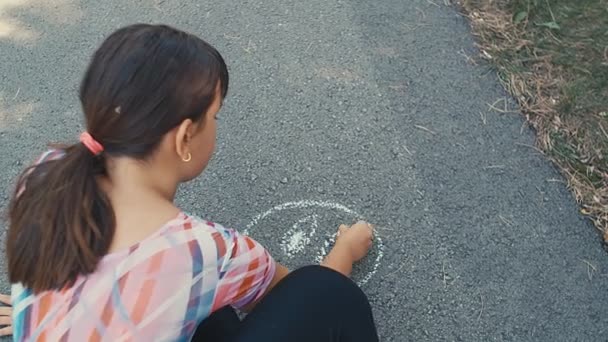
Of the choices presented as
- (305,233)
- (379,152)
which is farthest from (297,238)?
(379,152)

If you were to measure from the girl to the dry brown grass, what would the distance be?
130 cm

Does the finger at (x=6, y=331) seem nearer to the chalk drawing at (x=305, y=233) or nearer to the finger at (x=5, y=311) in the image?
the finger at (x=5, y=311)

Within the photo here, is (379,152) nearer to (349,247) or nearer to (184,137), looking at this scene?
(349,247)

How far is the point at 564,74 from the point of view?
2.31m

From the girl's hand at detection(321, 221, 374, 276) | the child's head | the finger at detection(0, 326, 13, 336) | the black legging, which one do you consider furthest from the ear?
the finger at detection(0, 326, 13, 336)

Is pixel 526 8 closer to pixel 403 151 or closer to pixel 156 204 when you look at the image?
pixel 403 151

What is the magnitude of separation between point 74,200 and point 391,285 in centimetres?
107

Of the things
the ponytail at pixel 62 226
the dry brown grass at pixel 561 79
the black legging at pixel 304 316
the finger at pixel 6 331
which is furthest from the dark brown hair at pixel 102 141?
the dry brown grass at pixel 561 79

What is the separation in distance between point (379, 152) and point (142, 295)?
4.11 ft

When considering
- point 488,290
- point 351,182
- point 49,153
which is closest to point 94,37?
point 351,182

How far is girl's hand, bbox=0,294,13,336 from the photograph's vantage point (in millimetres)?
1828

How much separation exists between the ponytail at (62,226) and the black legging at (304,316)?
0.38 metres

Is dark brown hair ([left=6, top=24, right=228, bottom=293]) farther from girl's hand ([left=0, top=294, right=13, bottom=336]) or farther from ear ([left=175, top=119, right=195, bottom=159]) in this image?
girl's hand ([left=0, top=294, right=13, bottom=336])

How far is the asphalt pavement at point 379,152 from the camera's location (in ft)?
6.17
